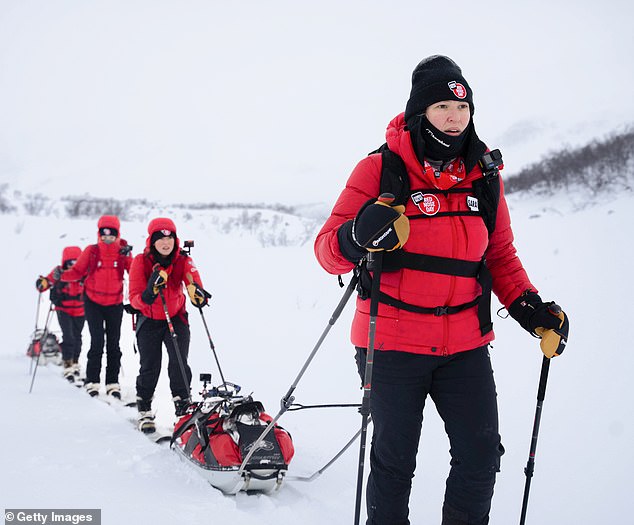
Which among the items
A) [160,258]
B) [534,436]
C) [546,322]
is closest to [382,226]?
[546,322]

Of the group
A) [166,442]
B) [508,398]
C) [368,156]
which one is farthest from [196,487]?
[508,398]

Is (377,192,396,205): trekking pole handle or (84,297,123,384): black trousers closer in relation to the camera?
(377,192,396,205): trekking pole handle

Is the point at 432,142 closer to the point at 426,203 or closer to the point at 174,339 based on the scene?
the point at 426,203

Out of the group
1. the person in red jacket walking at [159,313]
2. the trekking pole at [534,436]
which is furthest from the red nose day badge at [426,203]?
the person in red jacket walking at [159,313]

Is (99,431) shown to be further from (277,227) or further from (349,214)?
(277,227)

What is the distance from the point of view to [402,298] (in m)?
2.20

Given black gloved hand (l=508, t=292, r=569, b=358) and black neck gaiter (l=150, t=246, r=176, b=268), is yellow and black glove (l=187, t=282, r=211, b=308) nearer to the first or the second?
black neck gaiter (l=150, t=246, r=176, b=268)

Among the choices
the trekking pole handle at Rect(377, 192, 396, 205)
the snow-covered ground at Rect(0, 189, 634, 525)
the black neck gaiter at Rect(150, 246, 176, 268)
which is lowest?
the snow-covered ground at Rect(0, 189, 634, 525)

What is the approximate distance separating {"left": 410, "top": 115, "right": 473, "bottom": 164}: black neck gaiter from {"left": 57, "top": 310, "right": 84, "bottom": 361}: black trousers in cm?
701

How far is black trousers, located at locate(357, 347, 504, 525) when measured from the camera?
223cm

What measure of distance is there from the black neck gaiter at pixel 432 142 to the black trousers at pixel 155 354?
361cm

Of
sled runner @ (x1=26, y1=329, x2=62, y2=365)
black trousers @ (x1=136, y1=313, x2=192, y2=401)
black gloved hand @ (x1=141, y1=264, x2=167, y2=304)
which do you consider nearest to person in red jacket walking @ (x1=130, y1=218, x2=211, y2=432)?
black trousers @ (x1=136, y1=313, x2=192, y2=401)

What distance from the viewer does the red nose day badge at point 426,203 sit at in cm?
221

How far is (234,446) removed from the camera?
3670mm
